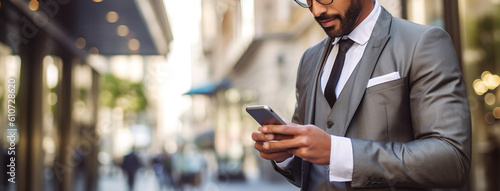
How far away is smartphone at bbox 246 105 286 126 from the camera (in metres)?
1.12

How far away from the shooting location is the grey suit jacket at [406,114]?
3.66ft

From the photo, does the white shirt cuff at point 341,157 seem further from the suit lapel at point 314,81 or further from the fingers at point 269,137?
the suit lapel at point 314,81

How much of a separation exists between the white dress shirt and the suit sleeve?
2 cm

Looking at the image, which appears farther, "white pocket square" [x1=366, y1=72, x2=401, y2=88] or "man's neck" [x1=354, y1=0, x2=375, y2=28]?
"man's neck" [x1=354, y1=0, x2=375, y2=28]

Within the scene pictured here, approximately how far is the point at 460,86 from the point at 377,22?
1.01 feet

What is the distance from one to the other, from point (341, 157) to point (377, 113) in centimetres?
18

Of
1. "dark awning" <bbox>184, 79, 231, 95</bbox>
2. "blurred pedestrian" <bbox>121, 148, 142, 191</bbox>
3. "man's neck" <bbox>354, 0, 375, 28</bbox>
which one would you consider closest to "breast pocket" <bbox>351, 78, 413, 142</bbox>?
"man's neck" <bbox>354, 0, 375, 28</bbox>

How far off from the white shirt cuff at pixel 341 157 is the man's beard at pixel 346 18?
12.9 inches

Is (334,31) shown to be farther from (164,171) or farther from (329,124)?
(164,171)

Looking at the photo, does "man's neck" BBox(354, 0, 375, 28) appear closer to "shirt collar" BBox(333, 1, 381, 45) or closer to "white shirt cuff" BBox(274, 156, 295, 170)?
"shirt collar" BBox(333, 1, 381, 45)

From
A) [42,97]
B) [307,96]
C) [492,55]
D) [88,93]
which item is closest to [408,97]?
[307,96]

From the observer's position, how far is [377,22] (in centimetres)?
138

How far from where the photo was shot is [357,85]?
4.19ft

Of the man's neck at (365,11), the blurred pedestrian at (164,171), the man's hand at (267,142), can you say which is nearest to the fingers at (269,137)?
the man's hand at (267,142)
